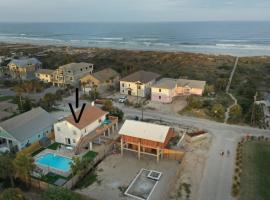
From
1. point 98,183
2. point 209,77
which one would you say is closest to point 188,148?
point 98,183

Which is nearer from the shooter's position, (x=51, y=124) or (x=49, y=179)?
(x=49, y=179)

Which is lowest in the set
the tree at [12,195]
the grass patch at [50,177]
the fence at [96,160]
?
the grass patch at [50,177]

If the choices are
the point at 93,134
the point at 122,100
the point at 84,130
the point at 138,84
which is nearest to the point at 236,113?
the point at 138,84

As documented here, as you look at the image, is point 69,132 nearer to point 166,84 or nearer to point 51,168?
point 51,168

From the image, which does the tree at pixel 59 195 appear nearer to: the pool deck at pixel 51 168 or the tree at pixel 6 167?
the tree at pixel 6 167

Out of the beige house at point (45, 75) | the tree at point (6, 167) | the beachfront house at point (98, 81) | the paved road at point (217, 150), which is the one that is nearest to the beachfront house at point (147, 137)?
the paved road at point (217, 150)

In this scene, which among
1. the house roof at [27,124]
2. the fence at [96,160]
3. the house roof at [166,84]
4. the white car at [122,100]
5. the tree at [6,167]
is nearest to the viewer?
the tree at [6,167]

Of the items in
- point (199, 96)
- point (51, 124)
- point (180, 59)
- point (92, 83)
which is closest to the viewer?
point (51, 124)

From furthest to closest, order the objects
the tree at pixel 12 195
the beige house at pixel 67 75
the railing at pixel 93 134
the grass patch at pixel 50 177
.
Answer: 1. the beige house at pixel 67 75
2. the railing at pixel 93 134
3. the grass patch at pixel 50 177
4. the tree at pixel 12 195

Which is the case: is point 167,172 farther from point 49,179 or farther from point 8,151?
point 8,151
